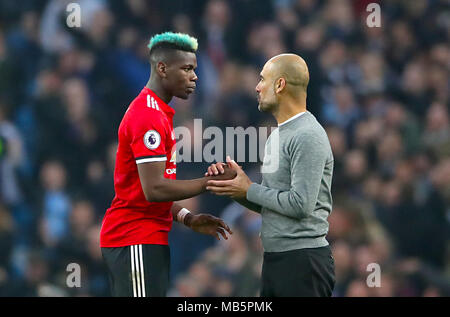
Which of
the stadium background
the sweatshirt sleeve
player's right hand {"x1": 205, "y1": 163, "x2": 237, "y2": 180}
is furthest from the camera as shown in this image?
the stadium background

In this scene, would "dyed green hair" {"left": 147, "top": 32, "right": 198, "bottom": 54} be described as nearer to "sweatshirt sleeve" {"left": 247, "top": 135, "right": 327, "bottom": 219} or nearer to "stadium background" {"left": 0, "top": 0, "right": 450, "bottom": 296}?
"sweatshirt sleeve" {"left": 247, "top": 135, "right": 327, "bottom": 219}

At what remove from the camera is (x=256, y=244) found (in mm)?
4793

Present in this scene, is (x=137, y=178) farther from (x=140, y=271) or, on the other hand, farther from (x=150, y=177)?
(x=140, y=271)

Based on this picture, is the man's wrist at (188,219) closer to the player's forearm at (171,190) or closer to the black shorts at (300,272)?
the player's forearm at (171,190)

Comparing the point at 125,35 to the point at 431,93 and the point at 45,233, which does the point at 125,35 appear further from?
the point at 431,93

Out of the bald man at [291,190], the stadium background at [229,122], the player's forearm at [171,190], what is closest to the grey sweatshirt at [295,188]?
the bald man at [291,190]

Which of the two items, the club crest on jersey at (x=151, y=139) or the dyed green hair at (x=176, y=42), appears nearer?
the club crest on jersey at (x=151, y=139)

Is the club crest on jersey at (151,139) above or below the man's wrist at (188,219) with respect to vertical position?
above

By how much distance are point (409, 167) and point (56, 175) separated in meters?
2.82

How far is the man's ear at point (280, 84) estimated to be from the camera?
9.15 feet

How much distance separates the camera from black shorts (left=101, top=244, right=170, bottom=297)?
2.77 metres

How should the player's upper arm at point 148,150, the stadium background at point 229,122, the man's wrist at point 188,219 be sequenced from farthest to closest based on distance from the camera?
the stadium background at point 229,122 < the man's wrist at point 188,219 < the player's upper arm at point 148,150

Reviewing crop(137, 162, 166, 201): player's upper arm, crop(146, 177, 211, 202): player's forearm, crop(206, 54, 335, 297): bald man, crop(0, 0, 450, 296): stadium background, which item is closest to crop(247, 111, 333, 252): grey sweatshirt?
crop(206, 54, 335, 297): bald man

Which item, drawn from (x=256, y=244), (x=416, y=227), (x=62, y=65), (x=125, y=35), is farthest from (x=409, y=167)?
(x=62, y=65)
